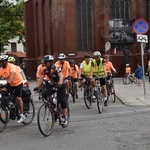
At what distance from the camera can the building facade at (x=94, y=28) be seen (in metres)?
35.8

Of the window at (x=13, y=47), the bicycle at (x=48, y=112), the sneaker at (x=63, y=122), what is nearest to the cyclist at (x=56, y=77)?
the sneaker at (x=63, y=122)

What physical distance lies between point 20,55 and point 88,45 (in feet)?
117

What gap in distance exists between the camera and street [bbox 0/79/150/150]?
6.71 meters

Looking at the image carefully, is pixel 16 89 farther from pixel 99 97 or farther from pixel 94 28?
pixel 94 28

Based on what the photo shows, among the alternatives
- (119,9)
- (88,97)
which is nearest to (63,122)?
(88,97)

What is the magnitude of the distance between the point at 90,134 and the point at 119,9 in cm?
3133

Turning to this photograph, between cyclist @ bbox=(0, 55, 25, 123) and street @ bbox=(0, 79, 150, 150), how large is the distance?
0.68 m

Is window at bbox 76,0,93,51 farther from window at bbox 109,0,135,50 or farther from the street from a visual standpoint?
the street

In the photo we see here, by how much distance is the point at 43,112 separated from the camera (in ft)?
25.1

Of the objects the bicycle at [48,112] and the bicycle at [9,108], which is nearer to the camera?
the bicycle at [48,112]

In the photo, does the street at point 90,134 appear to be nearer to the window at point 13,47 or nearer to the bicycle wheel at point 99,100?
the bicycle wheel at point 99,100

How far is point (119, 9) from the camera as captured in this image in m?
37.8

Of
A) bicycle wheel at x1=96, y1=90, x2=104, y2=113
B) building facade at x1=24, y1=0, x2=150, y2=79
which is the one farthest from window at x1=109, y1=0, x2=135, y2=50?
bicycle wheel at x1=96, y1=90, x2=104, y2=113

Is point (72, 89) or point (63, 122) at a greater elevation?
point (72, 89)
